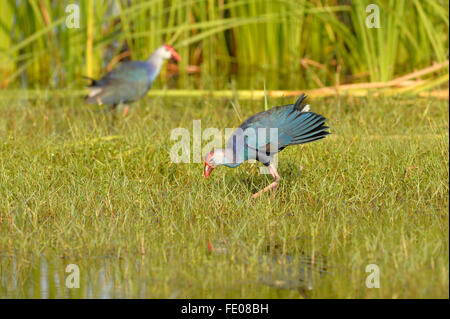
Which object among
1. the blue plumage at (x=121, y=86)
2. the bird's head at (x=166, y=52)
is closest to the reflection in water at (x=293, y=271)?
the blue plumage at (x=121, y=86)

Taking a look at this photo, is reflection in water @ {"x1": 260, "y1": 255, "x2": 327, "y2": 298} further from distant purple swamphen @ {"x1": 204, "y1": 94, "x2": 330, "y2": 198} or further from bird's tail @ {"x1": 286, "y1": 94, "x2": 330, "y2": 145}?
bird's tail @ {"x1": 286, "y1": 94, "x2": 330, "y2": 145}

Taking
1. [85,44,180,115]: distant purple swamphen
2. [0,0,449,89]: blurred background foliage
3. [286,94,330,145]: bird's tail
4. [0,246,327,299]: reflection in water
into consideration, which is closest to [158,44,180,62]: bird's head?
[0,0,449,89]: blurred background foliage

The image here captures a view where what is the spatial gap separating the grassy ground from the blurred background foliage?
66.9 inches

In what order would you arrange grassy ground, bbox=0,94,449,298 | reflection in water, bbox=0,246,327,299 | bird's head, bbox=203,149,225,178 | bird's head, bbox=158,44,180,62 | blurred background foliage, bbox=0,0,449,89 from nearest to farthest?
reflection in water, bbox=0,246,327,299
grassy ground, bbox=0,94,449,298
bird's head, bbox=203,149,225,178
blurred background foliage, bbox=0,0,449,89
bird's head, bbox=158,44,180,62

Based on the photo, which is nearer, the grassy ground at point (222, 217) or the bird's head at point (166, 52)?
the grassy ground at point (222, 217)

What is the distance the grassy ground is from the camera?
325 cm

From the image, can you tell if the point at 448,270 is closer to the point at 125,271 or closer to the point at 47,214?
the point at 125,271

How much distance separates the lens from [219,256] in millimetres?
3572

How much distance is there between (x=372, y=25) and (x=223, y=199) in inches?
156

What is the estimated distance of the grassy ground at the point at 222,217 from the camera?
325cm

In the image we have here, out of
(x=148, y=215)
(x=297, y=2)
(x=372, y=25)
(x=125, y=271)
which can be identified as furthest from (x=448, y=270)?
(x=297, y=2)

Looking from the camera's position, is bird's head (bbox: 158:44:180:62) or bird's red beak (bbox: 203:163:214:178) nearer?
bird's red beak (bbox: 203:163:214:178)

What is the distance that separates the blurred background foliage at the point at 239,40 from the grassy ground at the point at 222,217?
170cm

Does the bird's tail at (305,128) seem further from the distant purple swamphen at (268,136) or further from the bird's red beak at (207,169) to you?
the bird's red beak at (207,169)
